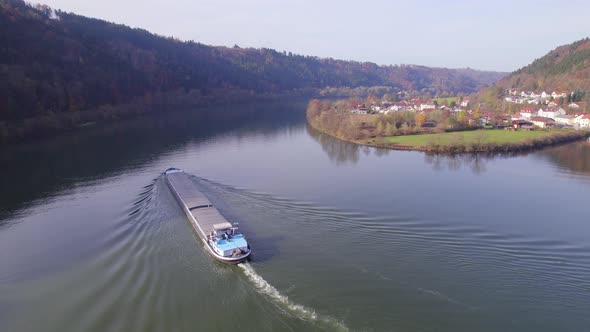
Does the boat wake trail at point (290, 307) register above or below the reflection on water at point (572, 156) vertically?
below

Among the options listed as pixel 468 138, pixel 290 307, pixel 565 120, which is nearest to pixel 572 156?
pixel 468 138

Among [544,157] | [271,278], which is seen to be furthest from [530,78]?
[271,278]

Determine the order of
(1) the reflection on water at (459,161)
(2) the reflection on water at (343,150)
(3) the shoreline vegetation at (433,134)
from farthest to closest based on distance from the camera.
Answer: (3) the shoreline vegetation at (433,134), (2) the reflection on water at (343,150), (1) the reflection on water at (459,161)

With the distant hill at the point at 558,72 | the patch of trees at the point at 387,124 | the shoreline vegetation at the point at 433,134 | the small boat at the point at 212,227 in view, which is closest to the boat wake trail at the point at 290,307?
the small boat at the point at 212,227

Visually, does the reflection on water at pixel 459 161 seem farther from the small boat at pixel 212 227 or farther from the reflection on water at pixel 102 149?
the reflection on water at pixel 102 149

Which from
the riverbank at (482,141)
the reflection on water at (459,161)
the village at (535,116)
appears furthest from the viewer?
the village at (535,116)

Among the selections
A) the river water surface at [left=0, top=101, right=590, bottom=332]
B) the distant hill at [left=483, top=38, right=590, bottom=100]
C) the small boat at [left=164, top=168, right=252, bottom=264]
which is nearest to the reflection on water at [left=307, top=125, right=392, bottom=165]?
the river water surface at [left=0, top=101, right=590, bottom=332]
